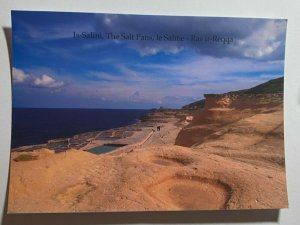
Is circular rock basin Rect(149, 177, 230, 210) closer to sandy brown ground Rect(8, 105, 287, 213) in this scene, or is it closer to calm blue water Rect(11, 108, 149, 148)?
sandy brown ground Rect(8, 105, 287, 213)

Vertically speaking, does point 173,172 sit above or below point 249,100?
below

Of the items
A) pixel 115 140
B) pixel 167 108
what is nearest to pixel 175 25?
pixel 167 108

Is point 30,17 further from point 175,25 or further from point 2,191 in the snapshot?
point 2,191

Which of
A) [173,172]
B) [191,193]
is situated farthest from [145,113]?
[191,193]

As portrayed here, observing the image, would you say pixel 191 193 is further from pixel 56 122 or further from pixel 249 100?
pixel 56 122

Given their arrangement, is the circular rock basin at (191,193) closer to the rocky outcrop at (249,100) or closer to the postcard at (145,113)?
the postcard at (145,113)

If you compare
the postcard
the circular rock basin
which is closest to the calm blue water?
the postcard

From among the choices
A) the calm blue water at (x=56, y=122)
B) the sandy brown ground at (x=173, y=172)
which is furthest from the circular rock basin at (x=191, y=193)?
the calm blue water at (x=56, y=122)
